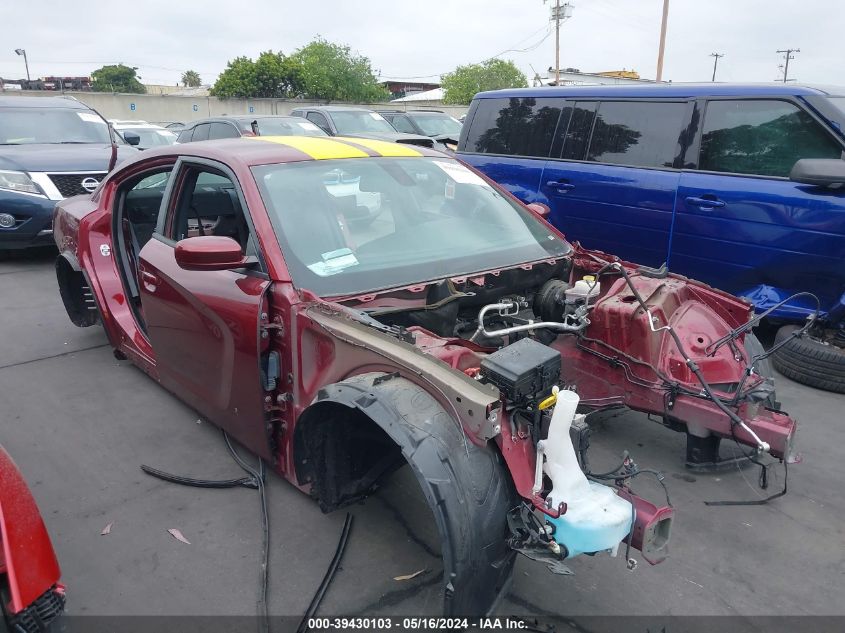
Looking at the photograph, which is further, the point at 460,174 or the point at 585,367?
the point at 460,174

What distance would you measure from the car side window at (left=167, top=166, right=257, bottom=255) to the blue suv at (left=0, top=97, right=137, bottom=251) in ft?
13.4

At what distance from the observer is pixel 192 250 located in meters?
2.49

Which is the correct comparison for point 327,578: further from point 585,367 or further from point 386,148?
point 386,148

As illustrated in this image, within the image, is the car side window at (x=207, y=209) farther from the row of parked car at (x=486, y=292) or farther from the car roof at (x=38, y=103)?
the car roof at (x=38, y=103)

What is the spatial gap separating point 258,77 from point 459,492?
1717 inches

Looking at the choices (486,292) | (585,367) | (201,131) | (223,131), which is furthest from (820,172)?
(201,131)

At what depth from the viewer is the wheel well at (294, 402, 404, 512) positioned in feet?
7.81

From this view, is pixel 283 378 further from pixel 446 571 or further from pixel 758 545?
pixel 758 545

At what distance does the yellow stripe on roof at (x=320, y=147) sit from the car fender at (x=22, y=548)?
6.30 ft

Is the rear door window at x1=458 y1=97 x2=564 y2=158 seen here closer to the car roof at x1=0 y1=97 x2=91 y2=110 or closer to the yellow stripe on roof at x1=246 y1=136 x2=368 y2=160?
the yellow stripe on roof at x1=246 y1=136 x2=368 y2=160

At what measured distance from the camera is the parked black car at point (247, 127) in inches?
373

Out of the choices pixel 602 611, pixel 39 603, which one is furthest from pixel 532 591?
pixel 39 603

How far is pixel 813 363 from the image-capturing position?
416 centimetres

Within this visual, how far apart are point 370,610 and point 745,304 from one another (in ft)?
7.73
